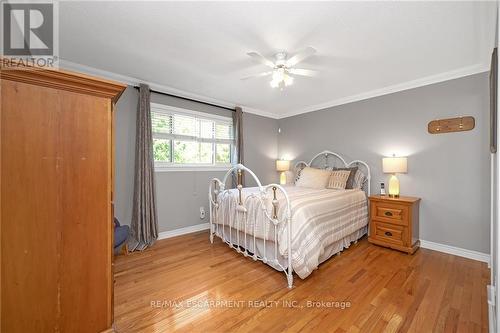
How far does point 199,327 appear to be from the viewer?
1.54m

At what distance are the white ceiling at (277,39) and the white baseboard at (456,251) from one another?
223cm

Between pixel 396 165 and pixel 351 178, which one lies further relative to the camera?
pixel 351 178

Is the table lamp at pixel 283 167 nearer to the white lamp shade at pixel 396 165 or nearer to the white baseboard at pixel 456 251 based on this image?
the white lamp shade at pixel 396 165

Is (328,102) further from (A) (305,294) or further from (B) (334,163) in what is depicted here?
(A) (305,294)

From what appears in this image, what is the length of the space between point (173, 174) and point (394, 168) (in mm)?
3348

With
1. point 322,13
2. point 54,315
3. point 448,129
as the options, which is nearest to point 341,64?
point 322,13

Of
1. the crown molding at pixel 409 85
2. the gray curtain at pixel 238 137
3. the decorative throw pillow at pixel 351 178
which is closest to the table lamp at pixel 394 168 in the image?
the decorative throw pillow at pixel 351 178

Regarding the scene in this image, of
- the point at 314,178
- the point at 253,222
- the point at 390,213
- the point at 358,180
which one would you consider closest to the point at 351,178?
the point at 358,180

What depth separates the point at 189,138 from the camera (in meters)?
3.72

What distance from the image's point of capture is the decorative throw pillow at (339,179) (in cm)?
347

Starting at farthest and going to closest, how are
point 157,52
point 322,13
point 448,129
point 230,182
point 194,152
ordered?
1. point 230,182
2. point 194,152
3. point 448,129
4. point 157,52
5. point 322,13

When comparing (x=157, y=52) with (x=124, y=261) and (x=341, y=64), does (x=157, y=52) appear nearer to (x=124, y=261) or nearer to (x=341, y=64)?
(x=341, y=64)

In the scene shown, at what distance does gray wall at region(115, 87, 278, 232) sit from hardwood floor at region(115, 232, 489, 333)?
2.55ft

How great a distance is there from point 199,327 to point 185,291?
500 millimetres
